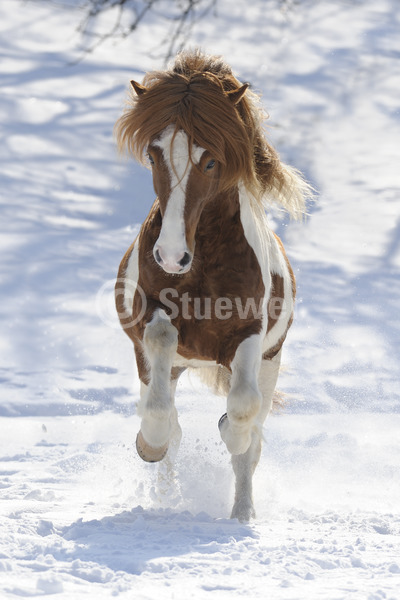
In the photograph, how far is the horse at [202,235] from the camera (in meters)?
3.47

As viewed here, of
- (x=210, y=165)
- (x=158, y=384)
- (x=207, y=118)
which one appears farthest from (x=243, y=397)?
(x=207, y=118)

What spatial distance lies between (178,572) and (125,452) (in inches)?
115

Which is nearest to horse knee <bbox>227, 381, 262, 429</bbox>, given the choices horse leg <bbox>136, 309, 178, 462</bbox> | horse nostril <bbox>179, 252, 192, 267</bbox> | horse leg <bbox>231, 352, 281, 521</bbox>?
horse leg <bbox>231, 352, 281, 521</bbox>

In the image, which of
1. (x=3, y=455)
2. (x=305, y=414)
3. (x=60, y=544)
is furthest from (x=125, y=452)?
(x=60, y=544)

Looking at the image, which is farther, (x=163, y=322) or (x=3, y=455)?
(x=3, y=455)

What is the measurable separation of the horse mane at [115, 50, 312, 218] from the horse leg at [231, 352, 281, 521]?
4.23 ft

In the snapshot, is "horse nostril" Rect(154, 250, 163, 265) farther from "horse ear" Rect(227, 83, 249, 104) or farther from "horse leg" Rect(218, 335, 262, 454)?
"horse ear" Rect(227, 83, 249, 104)

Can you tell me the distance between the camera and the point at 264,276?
4.04m

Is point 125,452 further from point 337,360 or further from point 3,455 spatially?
point 337,360

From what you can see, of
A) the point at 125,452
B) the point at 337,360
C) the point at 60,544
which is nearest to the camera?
the point at 60,544

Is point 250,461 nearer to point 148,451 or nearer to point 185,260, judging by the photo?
point 148,451

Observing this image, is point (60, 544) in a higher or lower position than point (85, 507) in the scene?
higher

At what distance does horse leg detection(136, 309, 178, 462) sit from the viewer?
370 cm

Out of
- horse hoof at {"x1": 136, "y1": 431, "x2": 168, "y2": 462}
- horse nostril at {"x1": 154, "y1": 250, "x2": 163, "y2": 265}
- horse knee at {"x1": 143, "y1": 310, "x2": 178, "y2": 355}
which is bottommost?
horse hoof at {"x1": 136, "y1": 431, "x2": 168, "y2": 462}
